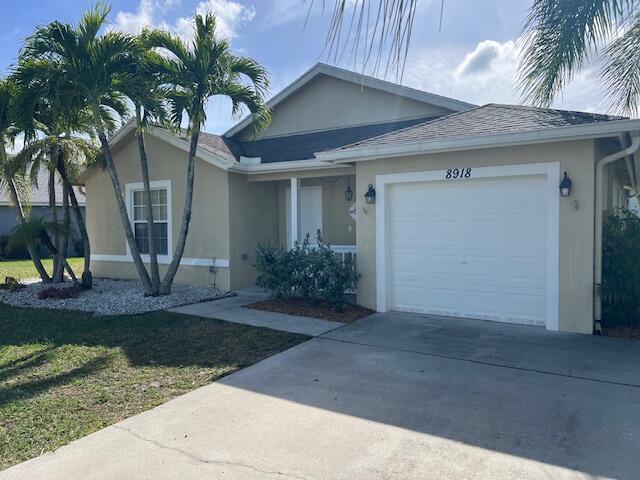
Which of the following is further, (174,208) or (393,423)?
(174,208)

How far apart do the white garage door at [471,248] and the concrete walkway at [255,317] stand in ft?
6.24

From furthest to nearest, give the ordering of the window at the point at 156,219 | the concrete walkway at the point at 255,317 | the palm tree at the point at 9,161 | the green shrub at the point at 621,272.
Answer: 1. the window at the point at 156,219
2. the palm tree at the point at 9,161
3. the concrete walkway at the point at 255,317
4. the green shrub at the point at 621,272

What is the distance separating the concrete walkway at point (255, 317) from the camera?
795 centimetres

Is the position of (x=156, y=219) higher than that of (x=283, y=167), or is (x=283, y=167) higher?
(x=283, y=167)

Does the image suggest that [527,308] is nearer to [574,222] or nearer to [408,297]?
[574,222]

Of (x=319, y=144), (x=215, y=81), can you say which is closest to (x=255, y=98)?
(x=215, y=81)

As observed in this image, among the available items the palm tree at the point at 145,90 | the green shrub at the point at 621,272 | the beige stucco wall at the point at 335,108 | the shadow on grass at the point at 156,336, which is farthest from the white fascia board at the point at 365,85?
the shadow on grass at the point at 156,336

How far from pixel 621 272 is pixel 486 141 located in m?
2.88

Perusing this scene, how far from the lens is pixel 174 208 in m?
12.3

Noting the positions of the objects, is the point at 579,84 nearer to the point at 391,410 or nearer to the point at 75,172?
the point at 391,410

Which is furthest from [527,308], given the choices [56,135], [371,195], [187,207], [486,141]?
[56,135]

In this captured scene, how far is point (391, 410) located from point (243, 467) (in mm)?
1622

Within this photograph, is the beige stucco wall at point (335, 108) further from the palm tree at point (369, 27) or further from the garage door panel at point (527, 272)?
the palm tree at point (369, 27)

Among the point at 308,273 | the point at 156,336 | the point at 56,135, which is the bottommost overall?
the point at 156,336
